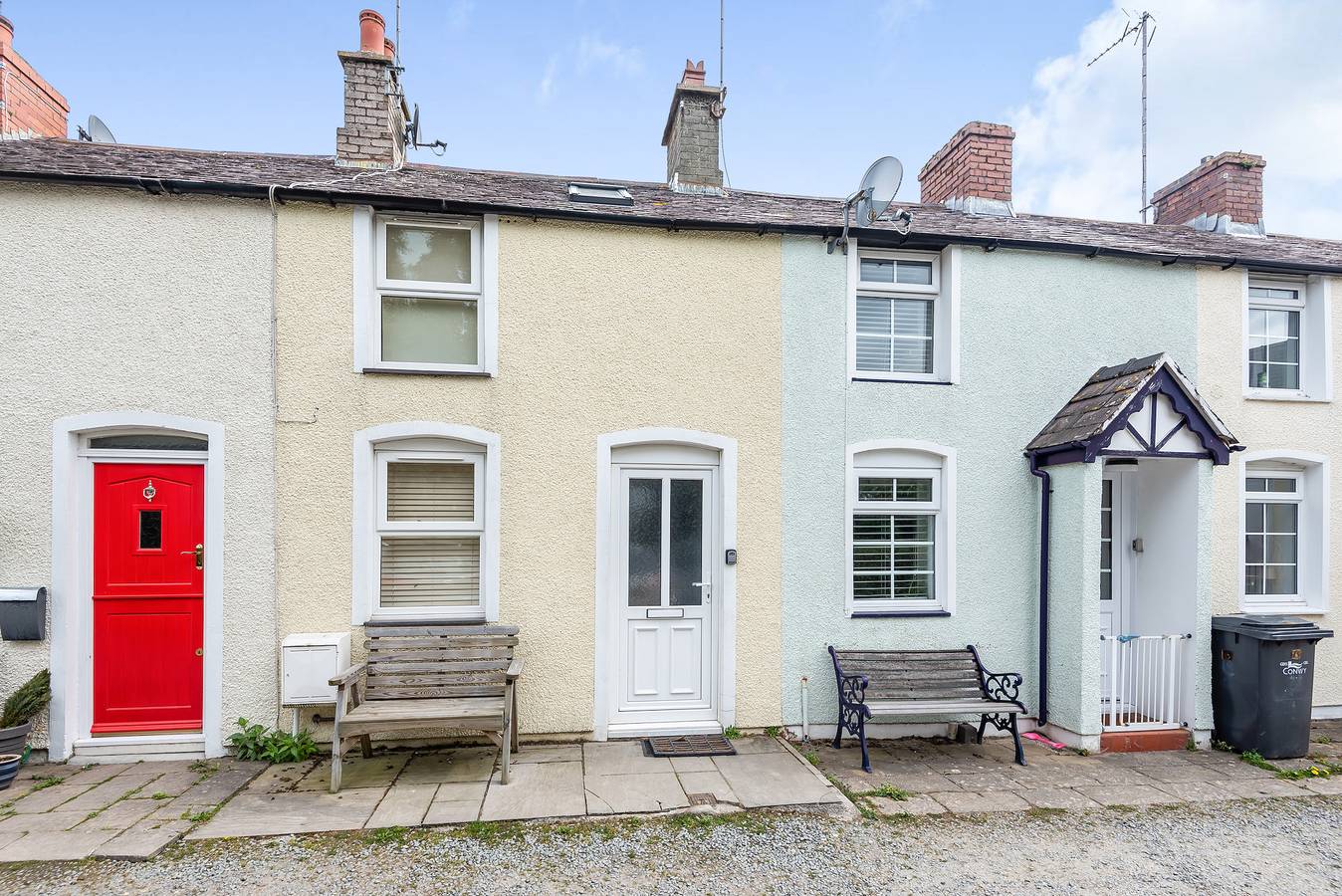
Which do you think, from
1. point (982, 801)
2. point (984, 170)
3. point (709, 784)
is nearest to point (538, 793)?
point (709, 784)

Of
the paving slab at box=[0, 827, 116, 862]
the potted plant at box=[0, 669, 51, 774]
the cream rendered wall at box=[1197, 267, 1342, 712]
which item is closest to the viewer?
the paving slab at box=[0, 827, 116, 862]

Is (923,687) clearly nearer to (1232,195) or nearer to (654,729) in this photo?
(654,729)

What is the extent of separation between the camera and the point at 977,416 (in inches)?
249

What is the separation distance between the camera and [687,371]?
5.99 m

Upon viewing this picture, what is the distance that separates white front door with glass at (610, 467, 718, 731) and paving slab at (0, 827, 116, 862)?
11.8 feet

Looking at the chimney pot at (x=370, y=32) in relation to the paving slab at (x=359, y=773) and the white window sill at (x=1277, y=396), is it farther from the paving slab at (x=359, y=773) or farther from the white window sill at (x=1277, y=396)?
the white window sill at (x=1277, y=396)

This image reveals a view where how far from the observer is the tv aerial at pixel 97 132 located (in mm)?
7352

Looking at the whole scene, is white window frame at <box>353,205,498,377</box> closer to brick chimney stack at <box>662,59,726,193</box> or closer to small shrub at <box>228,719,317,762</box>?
brick chimney stack at <box>662,59,726,193</box>

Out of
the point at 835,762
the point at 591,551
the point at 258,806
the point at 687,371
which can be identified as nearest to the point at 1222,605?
the point at 835,762

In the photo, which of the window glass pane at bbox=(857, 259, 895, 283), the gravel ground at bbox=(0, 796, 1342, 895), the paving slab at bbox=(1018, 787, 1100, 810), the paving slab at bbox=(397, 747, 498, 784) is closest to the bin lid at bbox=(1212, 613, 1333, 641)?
the gravel ground at bbox=(0, 796, 1342, 895)

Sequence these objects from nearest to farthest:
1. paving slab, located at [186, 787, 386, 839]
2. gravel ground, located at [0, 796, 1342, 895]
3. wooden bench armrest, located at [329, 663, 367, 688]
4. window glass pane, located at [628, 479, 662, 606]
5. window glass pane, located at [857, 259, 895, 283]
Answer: gravel ground, located at [0, 796, 1342, 895] → paving slab, located at [186, 787, 386, 839] → wooden bench armrest, located at [329, 663, 367, 688] → window glass pane, located at [628, 479, 662, 606] → window glass pane, located at [857, 259, 895, 283]

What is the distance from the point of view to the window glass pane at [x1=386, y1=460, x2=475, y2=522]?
5766 millimetres

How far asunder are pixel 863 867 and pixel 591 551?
3.10 m

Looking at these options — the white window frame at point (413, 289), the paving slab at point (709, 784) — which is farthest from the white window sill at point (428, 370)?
the paving slab at point (709, 784)
